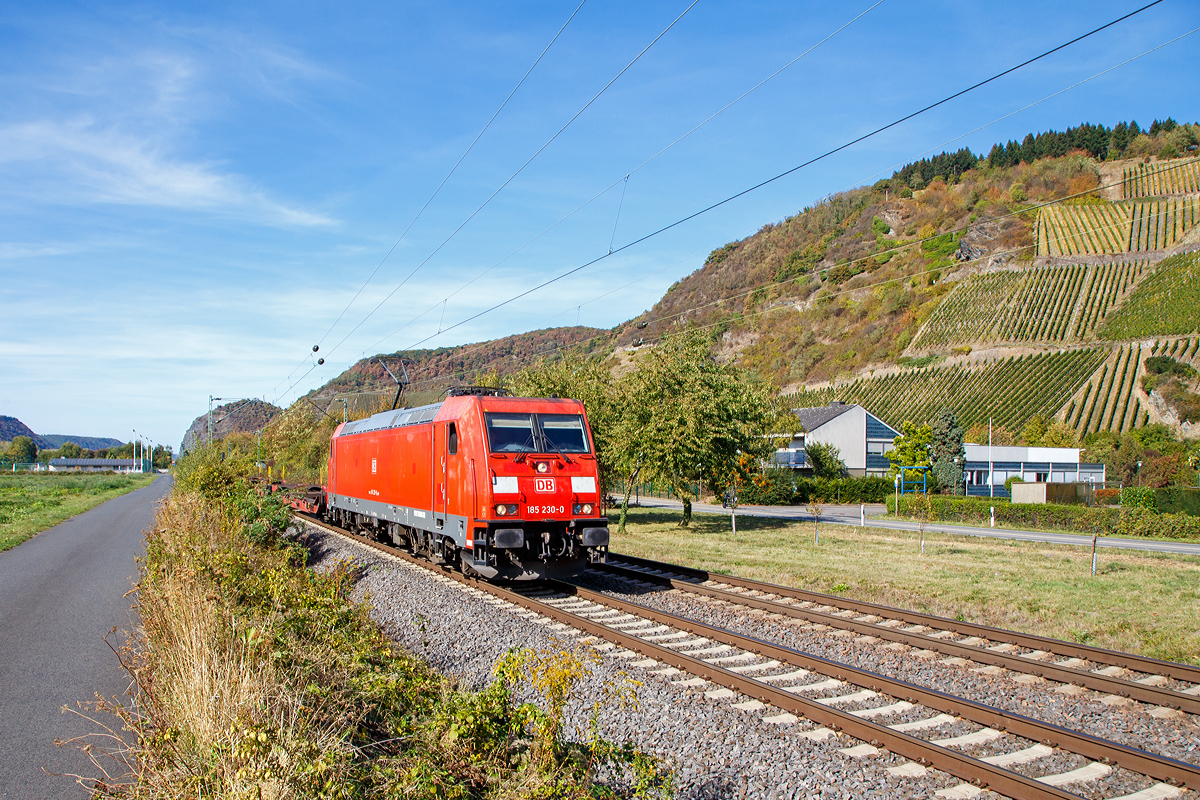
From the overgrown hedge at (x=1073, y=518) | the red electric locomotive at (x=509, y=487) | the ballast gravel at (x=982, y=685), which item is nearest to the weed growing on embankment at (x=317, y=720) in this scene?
the ballast gravel at (x=982, y=685)

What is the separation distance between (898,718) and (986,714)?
0.74m

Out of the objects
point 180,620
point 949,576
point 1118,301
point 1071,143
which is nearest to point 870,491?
point 949,576

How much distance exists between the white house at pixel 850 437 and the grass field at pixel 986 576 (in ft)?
104

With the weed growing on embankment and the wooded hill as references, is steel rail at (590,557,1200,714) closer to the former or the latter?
the weed growing on embankment

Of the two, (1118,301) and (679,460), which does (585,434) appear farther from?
(1118,301)

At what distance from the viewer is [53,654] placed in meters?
9.21

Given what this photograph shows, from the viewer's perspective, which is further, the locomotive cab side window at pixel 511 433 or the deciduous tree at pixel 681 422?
the deciduous tree at pixel 681 422

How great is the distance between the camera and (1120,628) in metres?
10.8

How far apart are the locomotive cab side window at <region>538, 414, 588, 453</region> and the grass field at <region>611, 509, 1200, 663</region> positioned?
15.5ft

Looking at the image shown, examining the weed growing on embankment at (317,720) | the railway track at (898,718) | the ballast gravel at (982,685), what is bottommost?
the ballast gravel at (982,685)

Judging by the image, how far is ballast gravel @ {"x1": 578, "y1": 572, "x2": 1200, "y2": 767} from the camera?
6.50 m

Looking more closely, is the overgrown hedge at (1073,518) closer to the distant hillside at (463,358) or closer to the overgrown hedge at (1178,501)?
the overgrown hedge at (1178,501)

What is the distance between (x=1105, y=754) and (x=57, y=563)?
20743 millimetres

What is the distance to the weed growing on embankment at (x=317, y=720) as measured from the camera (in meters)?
4.31
